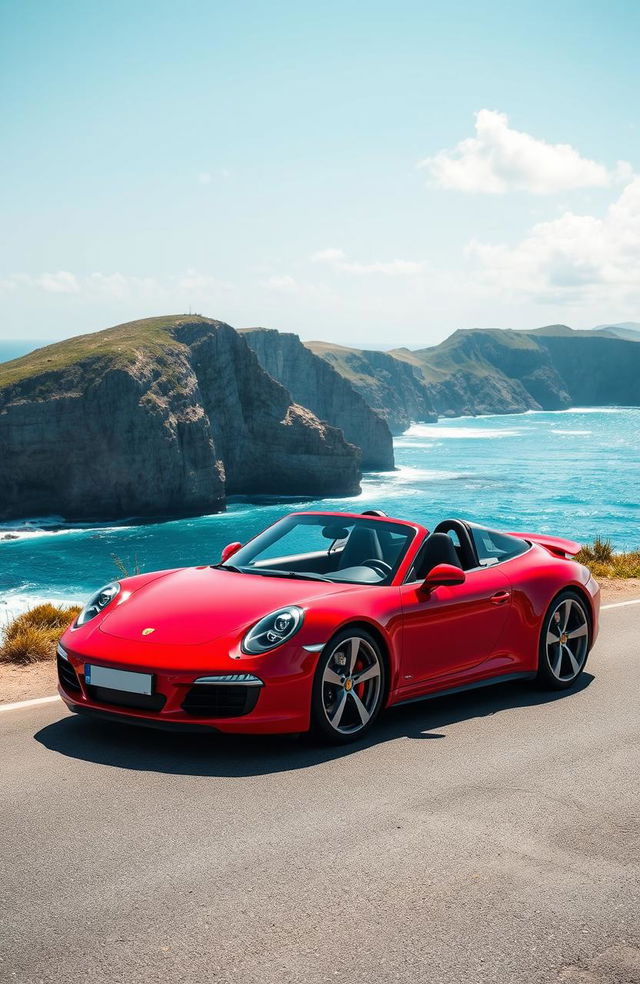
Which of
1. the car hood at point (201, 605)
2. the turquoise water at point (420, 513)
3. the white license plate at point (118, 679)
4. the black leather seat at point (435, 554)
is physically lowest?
the turquoise water at point (420, 513)

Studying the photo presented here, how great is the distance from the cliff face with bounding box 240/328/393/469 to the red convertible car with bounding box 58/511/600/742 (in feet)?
420

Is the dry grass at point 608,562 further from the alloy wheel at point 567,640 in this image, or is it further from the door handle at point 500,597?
the door handle at point 500,597

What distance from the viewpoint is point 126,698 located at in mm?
5500

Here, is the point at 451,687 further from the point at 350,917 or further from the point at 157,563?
the point at 157,563

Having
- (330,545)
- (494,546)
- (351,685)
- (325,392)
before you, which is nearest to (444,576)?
(351,685)

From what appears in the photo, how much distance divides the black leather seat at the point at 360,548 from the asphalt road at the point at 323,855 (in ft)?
3.68

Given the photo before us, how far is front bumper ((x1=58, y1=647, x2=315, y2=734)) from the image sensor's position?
5.36 meters

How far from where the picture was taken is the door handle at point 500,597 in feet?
22.8

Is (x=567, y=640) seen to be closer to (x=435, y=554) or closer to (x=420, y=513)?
(x=435, y=554)

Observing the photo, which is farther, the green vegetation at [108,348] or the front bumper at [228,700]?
the green vegetation at [108,348]

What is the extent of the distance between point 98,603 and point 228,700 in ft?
5.00

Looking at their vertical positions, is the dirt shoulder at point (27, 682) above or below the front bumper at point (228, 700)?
below

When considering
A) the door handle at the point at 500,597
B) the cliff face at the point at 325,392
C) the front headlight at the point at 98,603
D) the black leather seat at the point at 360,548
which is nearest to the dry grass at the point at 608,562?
the door handle at the point at 500,597

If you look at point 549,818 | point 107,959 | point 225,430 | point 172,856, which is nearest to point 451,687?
point 549,818
